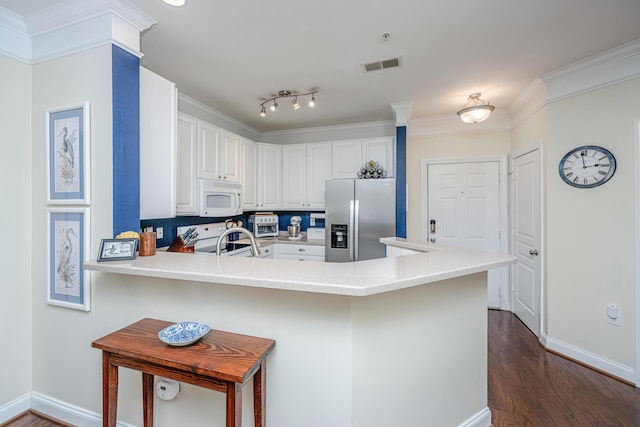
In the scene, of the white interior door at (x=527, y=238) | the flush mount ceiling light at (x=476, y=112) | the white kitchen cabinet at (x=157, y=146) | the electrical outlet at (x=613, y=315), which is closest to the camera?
the white kitchen cabinet at (x=157, y=146)

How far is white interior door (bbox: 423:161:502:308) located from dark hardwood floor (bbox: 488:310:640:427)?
51.2 inches

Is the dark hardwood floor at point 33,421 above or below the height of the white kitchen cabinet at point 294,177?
below

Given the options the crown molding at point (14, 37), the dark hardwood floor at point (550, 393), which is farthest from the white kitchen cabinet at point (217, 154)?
the dark hardwood floor at point (550, 393)

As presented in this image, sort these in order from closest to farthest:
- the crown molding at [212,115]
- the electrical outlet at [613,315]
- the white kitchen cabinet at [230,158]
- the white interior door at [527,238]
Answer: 1. the electrical outlet at [613,315]
2. the white interior door at [527,238]
3. the crown molding at [212,115]
4. the white kitchen cabinet at [230,158]

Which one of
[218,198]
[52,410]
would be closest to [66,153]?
[218,198]

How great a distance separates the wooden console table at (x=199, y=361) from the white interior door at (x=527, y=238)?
2.93m

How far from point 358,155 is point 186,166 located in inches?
84.0

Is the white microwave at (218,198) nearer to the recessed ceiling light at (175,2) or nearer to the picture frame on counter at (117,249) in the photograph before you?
the picture frame on counter at (117,249)

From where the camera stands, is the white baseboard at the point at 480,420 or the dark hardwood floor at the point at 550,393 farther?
the dark hardwood floor at the point at 550,393

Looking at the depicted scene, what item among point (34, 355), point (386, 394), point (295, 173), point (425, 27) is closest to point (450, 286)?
point (386, 394)

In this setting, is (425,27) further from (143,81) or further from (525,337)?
(525,337)

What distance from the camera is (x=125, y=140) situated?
167 cm

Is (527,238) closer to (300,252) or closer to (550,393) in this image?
(550,393)

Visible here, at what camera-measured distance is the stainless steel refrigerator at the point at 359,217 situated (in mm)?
3316
